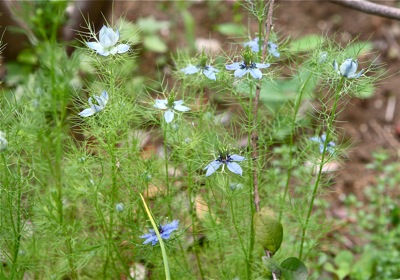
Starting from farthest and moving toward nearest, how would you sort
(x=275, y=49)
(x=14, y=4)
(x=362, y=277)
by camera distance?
(x=14, y=4), (x=362, y=277), (x=275, y=49)

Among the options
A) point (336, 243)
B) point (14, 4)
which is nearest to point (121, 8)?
point (14, 4)

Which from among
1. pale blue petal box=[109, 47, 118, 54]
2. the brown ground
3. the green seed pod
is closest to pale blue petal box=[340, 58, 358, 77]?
the green seed pod

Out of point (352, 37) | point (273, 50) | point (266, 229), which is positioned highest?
point (273, 50)

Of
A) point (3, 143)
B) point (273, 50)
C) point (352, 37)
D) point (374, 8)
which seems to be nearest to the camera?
point (3, 143)

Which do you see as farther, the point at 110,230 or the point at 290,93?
the point at 290,93

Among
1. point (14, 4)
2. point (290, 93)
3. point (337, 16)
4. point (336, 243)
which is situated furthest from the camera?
point (337, 16)

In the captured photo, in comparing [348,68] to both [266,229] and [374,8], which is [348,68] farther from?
[374,8]

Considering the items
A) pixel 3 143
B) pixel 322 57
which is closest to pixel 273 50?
pixel 322 57

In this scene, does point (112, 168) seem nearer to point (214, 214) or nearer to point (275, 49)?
point (214, 214)
